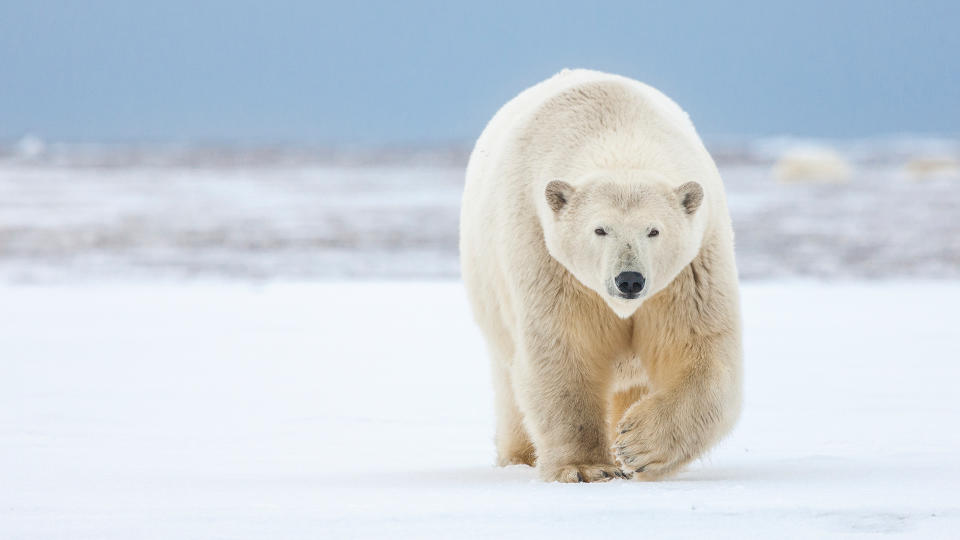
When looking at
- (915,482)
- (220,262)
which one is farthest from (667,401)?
(220,262)

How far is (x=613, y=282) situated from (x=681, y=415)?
623mm

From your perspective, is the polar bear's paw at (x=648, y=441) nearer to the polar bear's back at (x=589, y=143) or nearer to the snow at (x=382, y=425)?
the snow at (x=382, y=425)

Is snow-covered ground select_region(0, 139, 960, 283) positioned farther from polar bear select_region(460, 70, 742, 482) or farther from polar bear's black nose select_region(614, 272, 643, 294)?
polar bear's black nose select_region(614, 272, 643, 294)

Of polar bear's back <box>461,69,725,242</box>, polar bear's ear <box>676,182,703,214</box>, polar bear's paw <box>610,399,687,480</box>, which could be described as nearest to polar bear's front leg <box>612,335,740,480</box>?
polar bear's paw <box>610,399,687,480</box>

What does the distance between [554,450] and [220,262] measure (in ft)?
35.9

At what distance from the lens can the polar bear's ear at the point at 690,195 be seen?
4.28 m

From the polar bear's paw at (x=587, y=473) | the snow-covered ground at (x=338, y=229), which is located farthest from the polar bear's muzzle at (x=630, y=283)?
the snow-covered ground at (x=338, y=229)

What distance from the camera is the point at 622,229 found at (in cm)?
420

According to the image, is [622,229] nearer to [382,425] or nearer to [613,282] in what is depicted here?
[613,282]

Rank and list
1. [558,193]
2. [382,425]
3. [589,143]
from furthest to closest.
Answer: [382,425]
[589,143]
[558,193]

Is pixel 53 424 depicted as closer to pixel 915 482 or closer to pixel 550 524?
pixel 550 524

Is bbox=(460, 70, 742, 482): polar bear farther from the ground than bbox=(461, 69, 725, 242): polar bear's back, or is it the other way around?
bbox=(461, 69, 725, 242): polar bear's back

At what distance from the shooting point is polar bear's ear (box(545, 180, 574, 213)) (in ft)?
14.3

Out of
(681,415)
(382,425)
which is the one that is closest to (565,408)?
(681,415)
